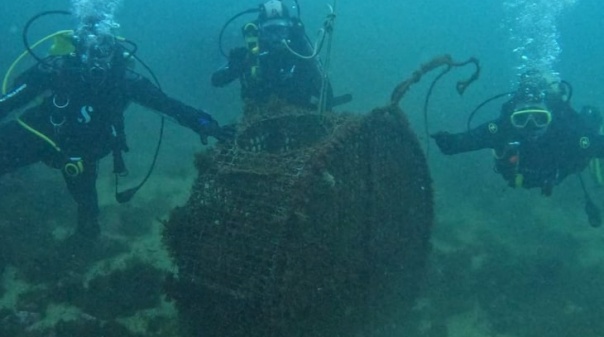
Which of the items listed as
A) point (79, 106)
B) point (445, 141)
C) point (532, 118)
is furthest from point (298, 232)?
point (532, 118)

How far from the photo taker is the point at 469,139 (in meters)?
6.43

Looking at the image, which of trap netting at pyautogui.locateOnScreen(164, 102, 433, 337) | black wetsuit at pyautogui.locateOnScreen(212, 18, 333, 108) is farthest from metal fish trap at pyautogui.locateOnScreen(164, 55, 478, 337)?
black wetsuit at pyautogui.locateOnScreen(212, 18, 333, 108)

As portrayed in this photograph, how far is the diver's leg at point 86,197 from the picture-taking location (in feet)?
22.9

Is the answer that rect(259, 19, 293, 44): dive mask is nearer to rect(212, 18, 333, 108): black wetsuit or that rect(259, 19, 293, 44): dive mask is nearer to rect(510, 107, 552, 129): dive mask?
rect(212, 18, 333, 108): black wetsuit

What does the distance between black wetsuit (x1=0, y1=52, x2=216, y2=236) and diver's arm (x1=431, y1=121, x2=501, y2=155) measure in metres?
2.84

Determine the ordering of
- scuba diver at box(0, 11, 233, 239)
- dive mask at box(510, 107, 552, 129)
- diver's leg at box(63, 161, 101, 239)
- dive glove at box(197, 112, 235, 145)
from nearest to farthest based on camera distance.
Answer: dive glove at box(197, 112, 235, 145), scuba diver at box(0, 11, 233, 239), dive mask at box(510, 107, 552, 129), diver's leg at box(63, 161, 101, 239)

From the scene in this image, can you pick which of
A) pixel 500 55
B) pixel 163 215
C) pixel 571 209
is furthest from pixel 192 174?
pixel 500 55

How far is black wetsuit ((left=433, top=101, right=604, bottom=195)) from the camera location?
21.1ft

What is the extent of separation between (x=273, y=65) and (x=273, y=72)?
11 centimetres

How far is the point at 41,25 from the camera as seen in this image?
1069 inches

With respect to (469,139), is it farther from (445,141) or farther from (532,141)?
(532,141)

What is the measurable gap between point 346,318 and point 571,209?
24.9 ft

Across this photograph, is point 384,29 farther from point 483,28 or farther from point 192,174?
point 192,174

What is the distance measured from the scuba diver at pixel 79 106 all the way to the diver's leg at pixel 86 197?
1.18ft
